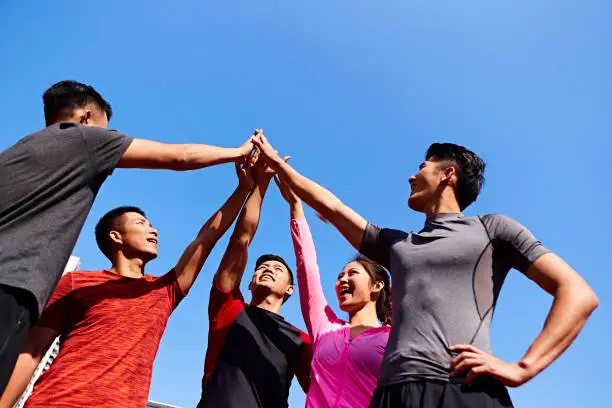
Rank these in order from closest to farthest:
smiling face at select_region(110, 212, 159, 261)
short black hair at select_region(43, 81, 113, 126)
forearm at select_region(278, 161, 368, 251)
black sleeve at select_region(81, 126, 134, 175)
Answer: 1. black sleeve at select_region(81, 126, 134, 175)
2. forearm at select_region(278, 161, 368, 251)
3. short black hair at select_region(43, 81, 113, 126)
4. smiling face at select_region(110, 212, 159, 261)

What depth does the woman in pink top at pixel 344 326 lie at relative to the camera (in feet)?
15.3

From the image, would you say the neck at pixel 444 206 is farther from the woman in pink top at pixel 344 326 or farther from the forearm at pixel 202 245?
the forearm at pixel 202 245

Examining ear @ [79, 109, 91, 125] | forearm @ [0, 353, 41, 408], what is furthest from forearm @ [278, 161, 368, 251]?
forearm @ [0, 353, 41, 408]

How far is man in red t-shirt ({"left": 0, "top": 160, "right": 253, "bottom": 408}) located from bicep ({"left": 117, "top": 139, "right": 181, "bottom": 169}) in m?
1.28

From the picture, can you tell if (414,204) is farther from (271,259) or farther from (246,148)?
(271,259)

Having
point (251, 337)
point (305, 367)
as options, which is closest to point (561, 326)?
point (251, 337)

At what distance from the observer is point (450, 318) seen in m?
2.98

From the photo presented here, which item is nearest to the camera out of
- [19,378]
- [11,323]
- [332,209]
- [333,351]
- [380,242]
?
[11,323]

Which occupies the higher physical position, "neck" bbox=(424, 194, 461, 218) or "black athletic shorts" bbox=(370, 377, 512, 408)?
"neck" bbox=(424, 194, 461, 218)

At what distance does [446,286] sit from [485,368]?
0.53 metres

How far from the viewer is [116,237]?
17.2ft

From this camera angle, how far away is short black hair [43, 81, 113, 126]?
4117 mm

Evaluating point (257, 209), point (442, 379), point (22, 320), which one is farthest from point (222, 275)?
point (442, 379)

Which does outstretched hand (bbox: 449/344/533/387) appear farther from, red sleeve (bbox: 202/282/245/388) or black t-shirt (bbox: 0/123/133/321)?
red sleeve (bbox: 202/282/245/388)
